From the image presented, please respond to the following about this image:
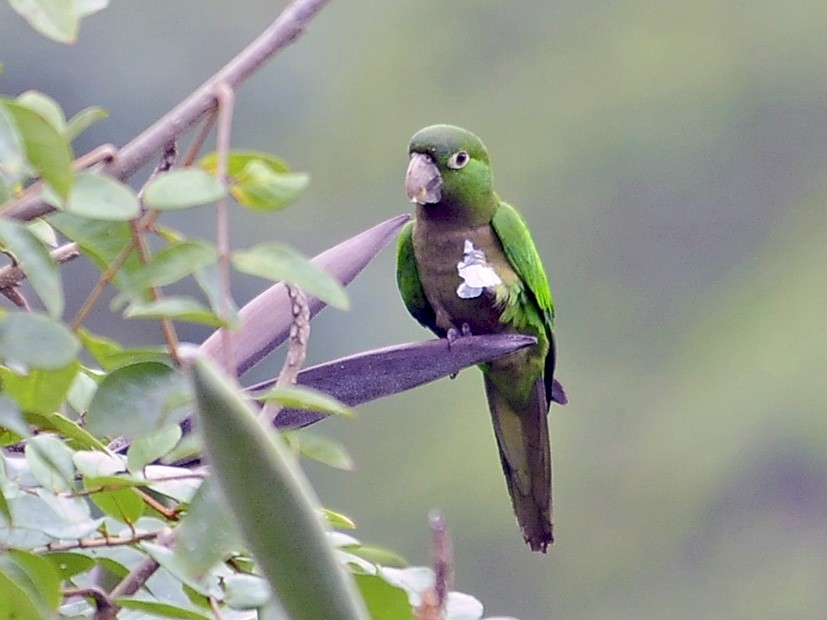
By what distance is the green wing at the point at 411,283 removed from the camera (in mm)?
1517

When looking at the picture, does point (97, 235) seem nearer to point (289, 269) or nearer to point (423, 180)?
point (289, 269)

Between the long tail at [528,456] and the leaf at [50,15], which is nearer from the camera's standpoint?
the leaf at [50,15]

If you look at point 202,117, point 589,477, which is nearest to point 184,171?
point 202,117

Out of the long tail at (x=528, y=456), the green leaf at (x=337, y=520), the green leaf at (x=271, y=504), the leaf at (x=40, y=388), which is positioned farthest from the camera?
the long tail at (x=528, y=456)

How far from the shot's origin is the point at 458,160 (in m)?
1.45

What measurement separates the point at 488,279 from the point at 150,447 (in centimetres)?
99

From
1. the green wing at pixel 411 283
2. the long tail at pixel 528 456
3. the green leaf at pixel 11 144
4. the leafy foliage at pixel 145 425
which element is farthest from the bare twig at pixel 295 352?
the green wing at pixel 411 283

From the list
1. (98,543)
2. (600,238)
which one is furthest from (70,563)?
(600,238)

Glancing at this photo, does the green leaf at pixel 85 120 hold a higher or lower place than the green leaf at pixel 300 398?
higher

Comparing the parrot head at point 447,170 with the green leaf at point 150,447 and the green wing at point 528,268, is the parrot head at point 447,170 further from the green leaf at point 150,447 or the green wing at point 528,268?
the green leaf at point 150,447

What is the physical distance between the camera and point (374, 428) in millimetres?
6098

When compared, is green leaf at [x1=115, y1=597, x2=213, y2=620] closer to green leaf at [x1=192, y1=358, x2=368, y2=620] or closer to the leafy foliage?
the leafy foliage

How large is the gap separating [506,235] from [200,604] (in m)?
1.02

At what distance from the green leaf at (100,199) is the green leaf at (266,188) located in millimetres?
36
